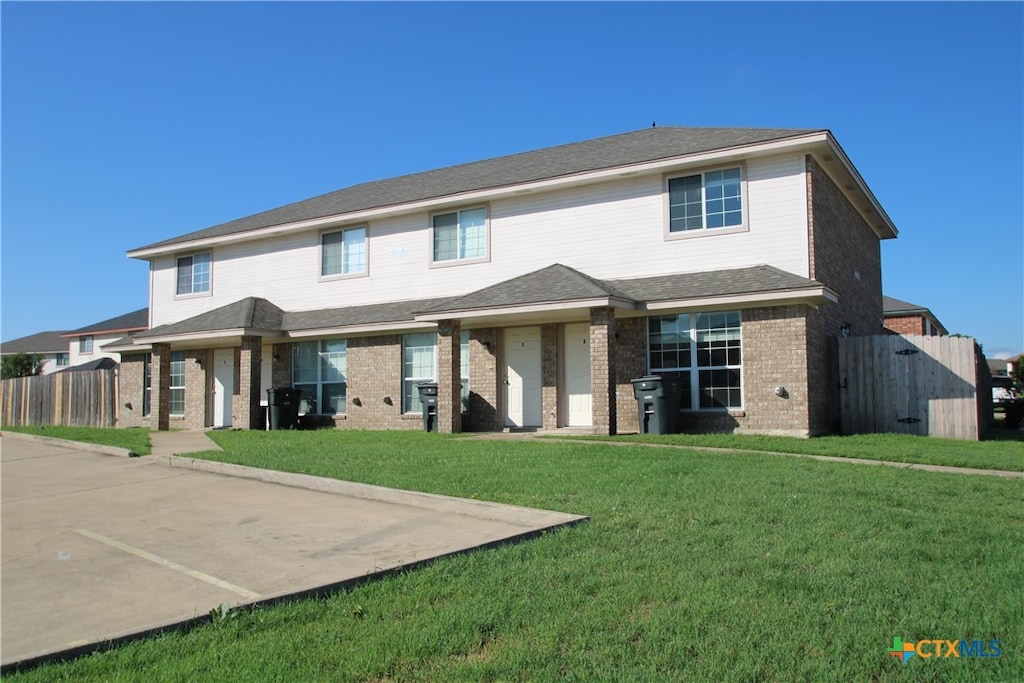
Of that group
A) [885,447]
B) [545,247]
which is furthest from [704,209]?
[885,447]

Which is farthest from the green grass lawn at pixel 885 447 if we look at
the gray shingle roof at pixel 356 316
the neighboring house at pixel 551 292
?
the gray shingle roof at pixel 356 316

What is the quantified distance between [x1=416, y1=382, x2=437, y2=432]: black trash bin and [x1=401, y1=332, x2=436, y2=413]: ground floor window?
3.61 feet

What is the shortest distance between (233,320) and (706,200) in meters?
12.5

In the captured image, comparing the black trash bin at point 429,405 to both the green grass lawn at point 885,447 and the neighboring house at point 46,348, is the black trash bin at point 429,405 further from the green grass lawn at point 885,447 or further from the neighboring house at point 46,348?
the neighboring house at point 46,348

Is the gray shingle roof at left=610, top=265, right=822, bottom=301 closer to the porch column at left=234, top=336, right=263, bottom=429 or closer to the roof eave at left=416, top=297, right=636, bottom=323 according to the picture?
the roof eave at left=416, top=297, right=636, bottom=323

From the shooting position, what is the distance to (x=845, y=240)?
1828cm

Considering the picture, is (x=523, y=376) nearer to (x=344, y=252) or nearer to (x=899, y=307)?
(x=344, y=252)

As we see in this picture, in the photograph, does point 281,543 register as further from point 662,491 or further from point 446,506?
point 662,491

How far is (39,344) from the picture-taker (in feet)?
203

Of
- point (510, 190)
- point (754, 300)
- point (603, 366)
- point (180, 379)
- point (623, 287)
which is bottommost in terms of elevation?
point (180, 379)

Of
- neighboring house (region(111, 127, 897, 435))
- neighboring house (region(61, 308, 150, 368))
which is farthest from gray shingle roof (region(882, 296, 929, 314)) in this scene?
neighboring house (region(61, 308, 150, 368))

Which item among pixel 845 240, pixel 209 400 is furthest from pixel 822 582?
pixel 209 400

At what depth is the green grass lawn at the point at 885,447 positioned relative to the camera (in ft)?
36.2

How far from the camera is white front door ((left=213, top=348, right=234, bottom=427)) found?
909 inches
